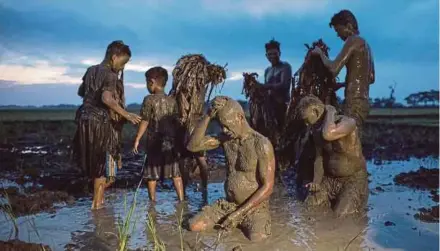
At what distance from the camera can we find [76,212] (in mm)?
6148

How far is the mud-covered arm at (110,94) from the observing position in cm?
572

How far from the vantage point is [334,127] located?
5.33 metres

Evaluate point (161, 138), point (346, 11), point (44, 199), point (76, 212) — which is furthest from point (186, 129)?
point (346, 11)

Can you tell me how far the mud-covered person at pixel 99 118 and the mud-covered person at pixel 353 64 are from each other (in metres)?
2.79

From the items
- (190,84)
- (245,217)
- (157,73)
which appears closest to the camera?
(245,217)

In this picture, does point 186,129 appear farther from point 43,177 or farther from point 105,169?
point 43,177

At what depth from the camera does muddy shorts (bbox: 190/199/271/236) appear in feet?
15.6

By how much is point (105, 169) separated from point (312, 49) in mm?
3442

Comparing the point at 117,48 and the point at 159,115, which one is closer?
the point at 117,48

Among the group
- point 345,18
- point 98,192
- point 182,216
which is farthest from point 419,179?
point 98,192

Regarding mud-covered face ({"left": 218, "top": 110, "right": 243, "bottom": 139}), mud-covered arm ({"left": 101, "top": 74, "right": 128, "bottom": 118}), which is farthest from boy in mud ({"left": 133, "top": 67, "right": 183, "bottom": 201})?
mud-covered face ({"left": 218, "top": 110, "right": 243, "bottom": 139})

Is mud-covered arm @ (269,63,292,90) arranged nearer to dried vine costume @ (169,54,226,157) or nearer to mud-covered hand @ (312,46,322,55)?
mud-covered hand @ (312,46,322,55)

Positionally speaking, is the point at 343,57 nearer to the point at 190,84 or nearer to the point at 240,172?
the point at 190,84

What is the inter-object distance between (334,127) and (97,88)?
2940mm
